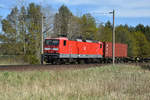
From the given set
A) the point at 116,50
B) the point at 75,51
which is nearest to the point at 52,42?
the point at 75,51

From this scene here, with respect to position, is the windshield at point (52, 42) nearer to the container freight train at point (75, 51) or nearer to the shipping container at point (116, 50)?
the container freight train at point (75, 51)

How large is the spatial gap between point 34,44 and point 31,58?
24.4 feet

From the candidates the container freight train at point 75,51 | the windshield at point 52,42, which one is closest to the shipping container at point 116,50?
the container freight train at point 75,51

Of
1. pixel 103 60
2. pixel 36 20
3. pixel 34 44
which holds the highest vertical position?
pixel 36 20

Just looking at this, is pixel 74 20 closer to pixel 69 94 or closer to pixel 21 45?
pixel 21 45

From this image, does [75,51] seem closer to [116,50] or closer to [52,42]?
[52,42]

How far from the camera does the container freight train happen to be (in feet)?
90.2

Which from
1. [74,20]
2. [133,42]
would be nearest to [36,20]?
[74,20]

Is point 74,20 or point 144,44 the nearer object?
Result: point 74,20

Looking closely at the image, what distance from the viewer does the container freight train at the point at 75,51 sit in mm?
27484

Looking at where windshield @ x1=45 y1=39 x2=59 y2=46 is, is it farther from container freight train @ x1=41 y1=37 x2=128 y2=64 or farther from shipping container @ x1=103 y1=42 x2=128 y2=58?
shipping container @ x1=103 y1=42 x2=128 y2=58

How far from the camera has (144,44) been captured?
8025cm

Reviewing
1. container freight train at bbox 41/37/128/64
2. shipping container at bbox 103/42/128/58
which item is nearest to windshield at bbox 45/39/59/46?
container freight train at bbox 41/37/128/64

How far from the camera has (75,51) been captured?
30328 mm
